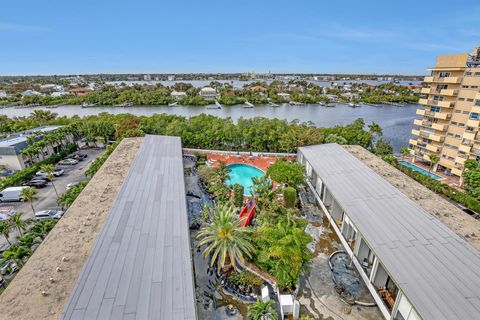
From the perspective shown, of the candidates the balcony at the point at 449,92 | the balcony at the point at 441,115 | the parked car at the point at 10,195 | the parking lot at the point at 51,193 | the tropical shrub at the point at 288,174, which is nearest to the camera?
the parking lot at the point at 51,193

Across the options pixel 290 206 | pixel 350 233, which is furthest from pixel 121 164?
pixel 350 233

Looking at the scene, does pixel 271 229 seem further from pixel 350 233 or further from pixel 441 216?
pixel 441 216

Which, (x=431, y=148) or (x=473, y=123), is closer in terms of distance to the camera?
(x=473, y=123)

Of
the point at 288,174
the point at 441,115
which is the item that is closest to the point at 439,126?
the point at 441,115

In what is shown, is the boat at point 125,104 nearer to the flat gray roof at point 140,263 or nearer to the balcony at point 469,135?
the flat gray roof at point 140,263

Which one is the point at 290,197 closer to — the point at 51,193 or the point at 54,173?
the point at 51,193

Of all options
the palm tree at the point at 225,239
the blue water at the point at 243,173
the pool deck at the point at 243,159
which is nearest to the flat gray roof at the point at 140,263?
the palm tree at the point at 225,239
